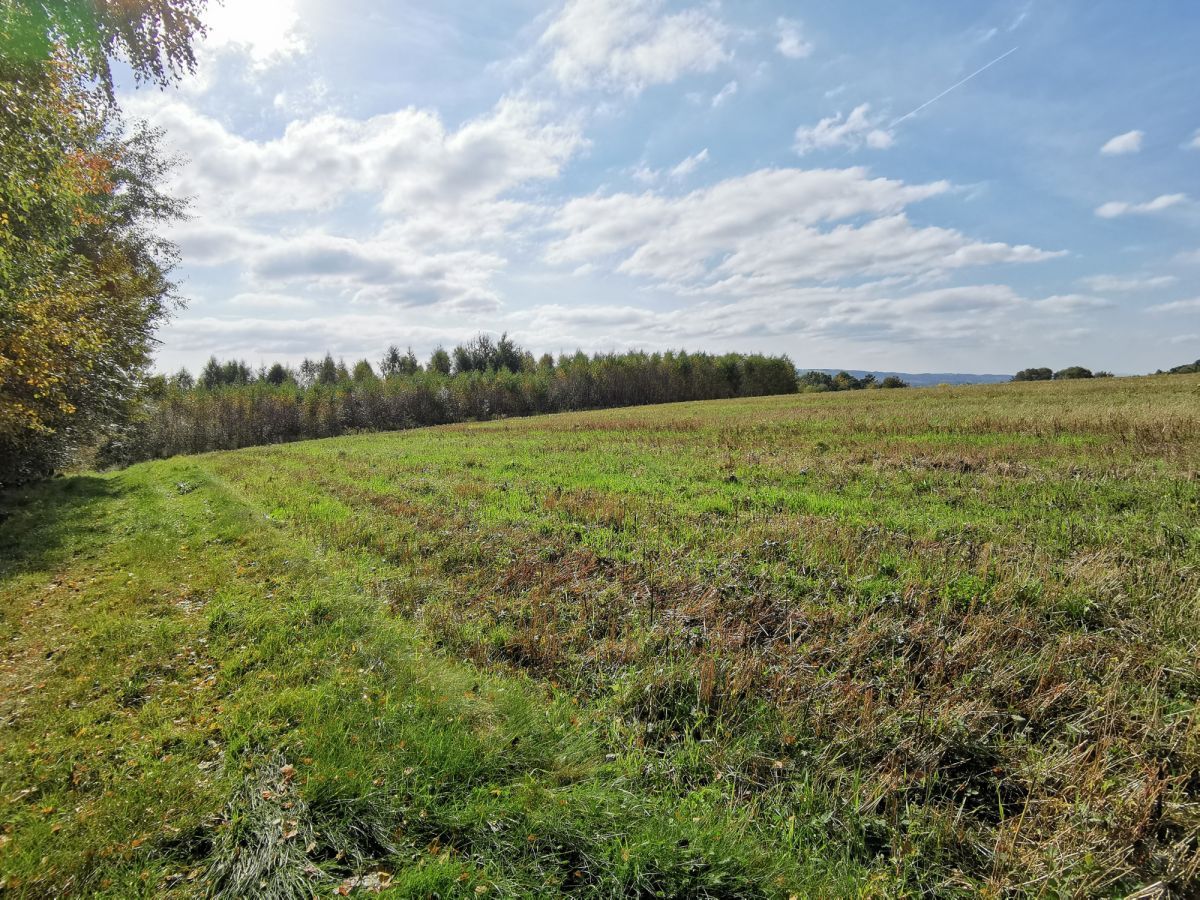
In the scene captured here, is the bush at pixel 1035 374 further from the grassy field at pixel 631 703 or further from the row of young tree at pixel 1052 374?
the grassy field at pixel 631 703

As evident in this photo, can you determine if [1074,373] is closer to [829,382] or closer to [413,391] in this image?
[829,382]

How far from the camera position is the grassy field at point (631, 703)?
3.32 metres

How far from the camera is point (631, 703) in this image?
5203mm

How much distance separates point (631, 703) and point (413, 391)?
247 ft

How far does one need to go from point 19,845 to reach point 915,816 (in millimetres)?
6029

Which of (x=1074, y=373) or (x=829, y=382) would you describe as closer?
(x=1074, y=373)

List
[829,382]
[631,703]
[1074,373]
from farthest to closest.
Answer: [829,382], [1074,373], [631,703]

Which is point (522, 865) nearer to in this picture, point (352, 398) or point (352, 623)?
point (352, 623)

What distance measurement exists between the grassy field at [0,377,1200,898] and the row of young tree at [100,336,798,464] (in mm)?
29951

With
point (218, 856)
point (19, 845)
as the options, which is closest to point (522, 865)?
point (218, 856)

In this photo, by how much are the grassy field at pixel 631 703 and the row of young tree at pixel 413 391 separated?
2995cm

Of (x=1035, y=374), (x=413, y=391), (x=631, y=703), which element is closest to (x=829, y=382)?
(x=1035, y=374)

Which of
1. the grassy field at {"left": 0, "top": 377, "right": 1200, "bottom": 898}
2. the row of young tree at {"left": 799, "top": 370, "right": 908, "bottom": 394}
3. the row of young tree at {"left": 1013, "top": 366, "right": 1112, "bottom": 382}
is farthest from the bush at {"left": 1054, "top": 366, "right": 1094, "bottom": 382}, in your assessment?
the grassy field at {"left": 0, "top": 377, "right": 1200, "bottom": 898}

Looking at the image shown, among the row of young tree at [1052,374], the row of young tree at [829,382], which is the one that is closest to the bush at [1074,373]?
the row of young tree at [1052,374]
